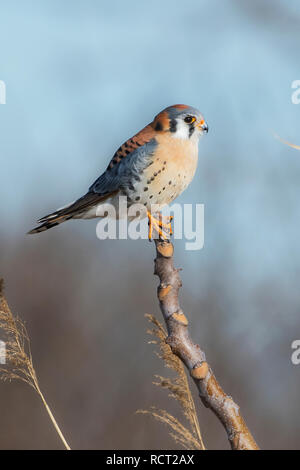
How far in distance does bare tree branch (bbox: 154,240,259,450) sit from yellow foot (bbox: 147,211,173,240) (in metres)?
0.37

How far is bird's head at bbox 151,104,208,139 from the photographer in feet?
7.29

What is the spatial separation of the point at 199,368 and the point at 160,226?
844 millimetres

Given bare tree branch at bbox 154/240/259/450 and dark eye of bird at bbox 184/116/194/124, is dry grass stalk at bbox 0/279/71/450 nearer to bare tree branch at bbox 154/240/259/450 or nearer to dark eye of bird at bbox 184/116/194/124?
bare tree branch at bbox 154/240/259/450

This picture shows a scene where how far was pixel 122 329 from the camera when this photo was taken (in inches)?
152

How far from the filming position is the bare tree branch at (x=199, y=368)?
1373mm

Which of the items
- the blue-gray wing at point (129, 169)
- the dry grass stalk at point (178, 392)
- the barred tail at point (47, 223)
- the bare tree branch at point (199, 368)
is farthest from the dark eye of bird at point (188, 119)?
the dry grass stalk at point (178, 392)

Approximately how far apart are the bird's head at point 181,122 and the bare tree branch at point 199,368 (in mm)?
804

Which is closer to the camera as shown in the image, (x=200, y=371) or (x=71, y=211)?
(x=200, y=371)

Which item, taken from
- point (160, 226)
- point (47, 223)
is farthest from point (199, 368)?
point (47, 223)

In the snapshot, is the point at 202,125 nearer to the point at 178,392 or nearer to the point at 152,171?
the point at 152,171

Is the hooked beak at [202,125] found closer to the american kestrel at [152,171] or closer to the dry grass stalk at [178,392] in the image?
the american kestrel at [152,171]

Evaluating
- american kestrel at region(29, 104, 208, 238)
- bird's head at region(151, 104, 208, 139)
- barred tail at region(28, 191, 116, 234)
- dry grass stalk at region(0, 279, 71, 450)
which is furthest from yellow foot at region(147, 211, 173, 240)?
dry grass stalk at region(0, 279, 71, 450)

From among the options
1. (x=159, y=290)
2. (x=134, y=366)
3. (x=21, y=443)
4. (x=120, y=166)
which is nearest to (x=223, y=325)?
(x=134, y=366)

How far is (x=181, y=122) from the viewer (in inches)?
90.6
